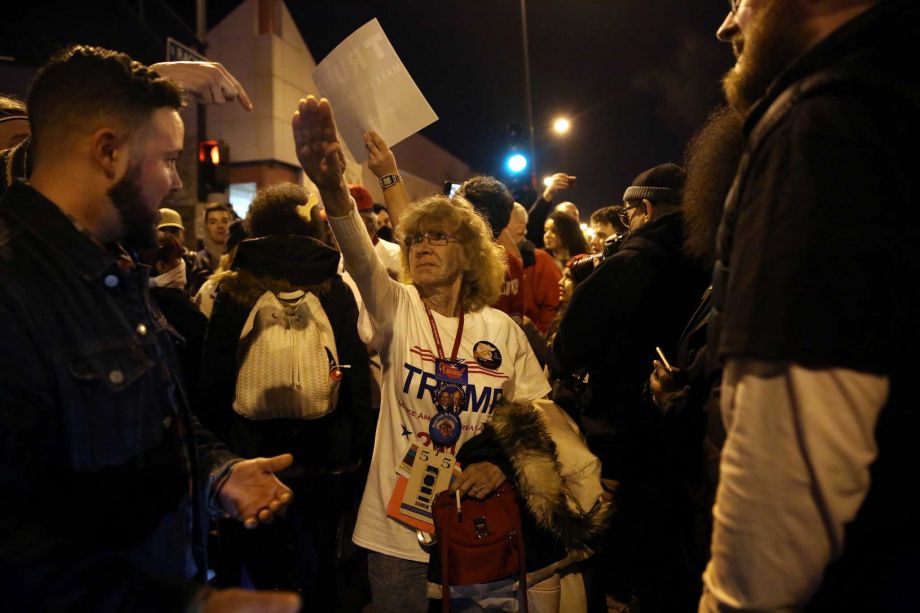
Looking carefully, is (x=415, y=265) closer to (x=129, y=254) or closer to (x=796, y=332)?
(x=129, y=254)

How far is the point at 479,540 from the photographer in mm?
2330

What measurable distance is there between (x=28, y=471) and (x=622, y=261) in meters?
2.53

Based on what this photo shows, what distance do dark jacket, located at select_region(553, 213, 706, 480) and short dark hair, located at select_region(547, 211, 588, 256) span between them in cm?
331

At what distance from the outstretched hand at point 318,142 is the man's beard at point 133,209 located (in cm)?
71

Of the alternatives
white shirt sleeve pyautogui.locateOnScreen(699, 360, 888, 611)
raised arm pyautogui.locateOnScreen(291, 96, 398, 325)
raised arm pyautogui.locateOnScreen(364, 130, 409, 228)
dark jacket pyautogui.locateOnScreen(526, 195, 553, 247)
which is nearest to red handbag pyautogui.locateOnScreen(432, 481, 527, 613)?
raised arm pyautogui.locateOnScreen(291, 96, 398, 325)

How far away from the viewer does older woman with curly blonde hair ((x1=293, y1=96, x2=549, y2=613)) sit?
2.43m

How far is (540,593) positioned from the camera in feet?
8.20

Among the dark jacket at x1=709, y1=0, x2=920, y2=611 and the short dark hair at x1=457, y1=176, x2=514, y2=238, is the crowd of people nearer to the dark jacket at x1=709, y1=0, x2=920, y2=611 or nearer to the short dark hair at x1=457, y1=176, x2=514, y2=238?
the dark jacket at x1=709, y1=0, x2=920, y2=611

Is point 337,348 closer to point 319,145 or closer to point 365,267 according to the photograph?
point 365,267

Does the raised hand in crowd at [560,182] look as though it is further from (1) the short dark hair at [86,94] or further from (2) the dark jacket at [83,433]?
(2) the dark jacket at [83,433]

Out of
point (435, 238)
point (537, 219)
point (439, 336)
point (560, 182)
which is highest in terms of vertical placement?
point (560, 182)

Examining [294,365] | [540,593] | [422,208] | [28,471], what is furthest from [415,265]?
[28,471]

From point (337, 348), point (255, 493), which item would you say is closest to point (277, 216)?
point (337, 348)

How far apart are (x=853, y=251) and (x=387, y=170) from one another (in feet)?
7.79
